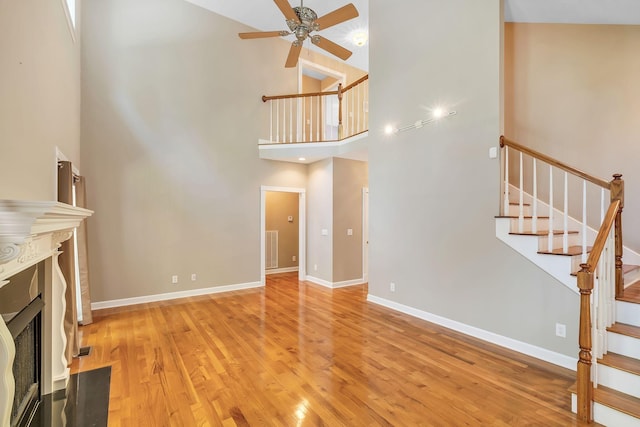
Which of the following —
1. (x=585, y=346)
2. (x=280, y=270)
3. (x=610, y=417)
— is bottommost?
(x=280, y=270)

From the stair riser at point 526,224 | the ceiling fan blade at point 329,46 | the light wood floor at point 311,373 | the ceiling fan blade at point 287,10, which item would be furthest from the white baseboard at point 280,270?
the ceiling fan blade at point 287,10

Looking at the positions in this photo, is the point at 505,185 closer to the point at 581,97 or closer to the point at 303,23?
the point at 581,97

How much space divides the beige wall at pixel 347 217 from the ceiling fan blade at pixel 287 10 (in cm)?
314

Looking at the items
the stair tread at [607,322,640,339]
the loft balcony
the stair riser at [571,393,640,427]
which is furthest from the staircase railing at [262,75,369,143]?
the stair riser at [571,393,640,427]

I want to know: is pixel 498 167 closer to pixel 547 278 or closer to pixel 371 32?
pixel 547 278

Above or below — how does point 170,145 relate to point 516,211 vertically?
above

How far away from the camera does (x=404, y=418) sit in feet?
7.16

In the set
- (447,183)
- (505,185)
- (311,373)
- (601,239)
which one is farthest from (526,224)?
(311,373)

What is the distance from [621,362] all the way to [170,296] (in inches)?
222

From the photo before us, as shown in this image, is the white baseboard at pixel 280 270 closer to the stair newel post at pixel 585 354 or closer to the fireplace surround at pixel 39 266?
the fireplace surround at pixel 39 266

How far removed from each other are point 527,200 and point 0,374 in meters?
4.91

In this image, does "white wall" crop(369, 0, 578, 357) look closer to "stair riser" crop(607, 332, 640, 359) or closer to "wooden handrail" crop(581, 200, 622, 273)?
"stair riser" crop(607, 332, 640, 359)

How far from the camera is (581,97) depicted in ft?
12.5

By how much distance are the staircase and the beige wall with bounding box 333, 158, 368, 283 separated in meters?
3.13
